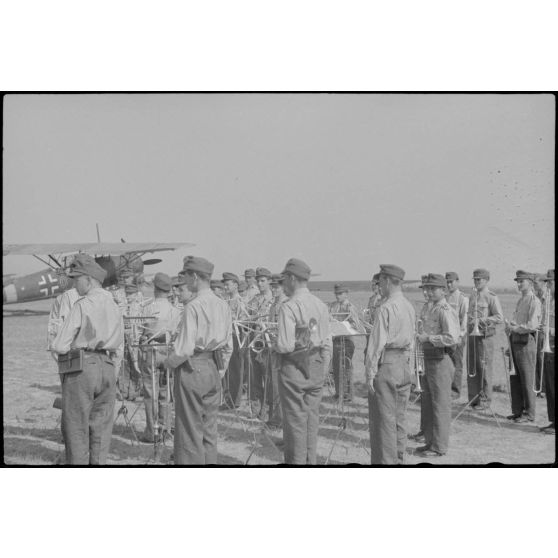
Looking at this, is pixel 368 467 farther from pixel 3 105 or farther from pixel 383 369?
pixel 3 105

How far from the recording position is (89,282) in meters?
7.52

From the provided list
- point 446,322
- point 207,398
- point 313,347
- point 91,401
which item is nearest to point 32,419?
point 91,401

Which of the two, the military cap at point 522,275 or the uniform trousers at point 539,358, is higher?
the military cap at point 522,275

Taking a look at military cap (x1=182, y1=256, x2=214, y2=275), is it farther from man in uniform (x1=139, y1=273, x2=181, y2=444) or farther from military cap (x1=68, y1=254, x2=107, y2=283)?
man in uniform (x1=139, y1=273, x2=181, y2=444)

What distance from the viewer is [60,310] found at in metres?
9.23

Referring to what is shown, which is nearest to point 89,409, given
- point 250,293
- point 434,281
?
point 434,281

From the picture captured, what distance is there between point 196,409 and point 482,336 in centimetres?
665

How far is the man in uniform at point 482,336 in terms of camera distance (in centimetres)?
1175

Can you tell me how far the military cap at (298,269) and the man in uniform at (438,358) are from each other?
6.50ft

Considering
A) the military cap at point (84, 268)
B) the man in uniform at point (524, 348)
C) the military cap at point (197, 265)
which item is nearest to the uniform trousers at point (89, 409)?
the military cap at point (84, 268)

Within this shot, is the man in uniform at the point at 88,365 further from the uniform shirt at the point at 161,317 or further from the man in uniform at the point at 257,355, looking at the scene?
the man in uniform at the point at 257,355

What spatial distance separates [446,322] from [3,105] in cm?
631

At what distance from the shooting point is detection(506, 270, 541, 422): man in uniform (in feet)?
35.2

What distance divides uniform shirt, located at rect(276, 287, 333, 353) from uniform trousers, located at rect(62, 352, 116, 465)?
1935mm
